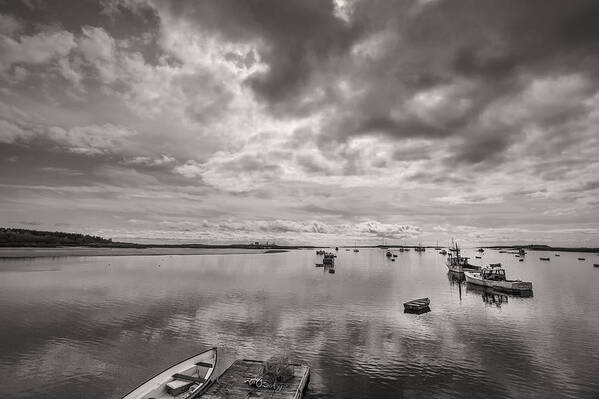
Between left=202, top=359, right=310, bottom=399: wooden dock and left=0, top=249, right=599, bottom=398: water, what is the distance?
1.77 m

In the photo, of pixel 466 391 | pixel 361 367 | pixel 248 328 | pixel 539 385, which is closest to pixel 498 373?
pixel 539 385

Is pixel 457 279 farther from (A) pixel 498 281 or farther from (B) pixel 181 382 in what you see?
(B) pixel 181 382

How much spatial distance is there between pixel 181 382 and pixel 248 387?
5.62 m

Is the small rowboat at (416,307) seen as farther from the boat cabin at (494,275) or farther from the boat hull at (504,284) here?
the boat cabin at (494,275)

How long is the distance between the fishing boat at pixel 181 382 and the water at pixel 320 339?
167 inches

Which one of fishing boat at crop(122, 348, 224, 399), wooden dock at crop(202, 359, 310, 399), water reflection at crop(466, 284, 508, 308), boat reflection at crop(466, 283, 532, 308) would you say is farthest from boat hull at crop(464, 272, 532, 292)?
fishing boat at crop(122, 348, 224, 399)

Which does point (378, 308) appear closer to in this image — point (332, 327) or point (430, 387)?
point (332, 327)

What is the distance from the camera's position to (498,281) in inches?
3410

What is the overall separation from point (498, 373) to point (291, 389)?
21478 millimetres

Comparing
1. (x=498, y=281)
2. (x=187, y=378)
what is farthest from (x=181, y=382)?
(x=498, y=281)

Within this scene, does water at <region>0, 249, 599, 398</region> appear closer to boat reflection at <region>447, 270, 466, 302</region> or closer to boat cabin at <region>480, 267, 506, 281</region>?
boat cabin at <region>480, 267, 506, 281</region>

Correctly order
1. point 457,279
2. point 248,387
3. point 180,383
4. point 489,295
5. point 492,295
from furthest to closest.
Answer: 1. point 457,279
2. point 492,295
3. point 489,295
4. point 180,383
5. point 248,387

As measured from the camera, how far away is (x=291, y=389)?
82.7 ft

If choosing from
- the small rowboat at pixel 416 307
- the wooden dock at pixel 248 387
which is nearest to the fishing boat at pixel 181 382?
the wooden dock at pixel 248 387
